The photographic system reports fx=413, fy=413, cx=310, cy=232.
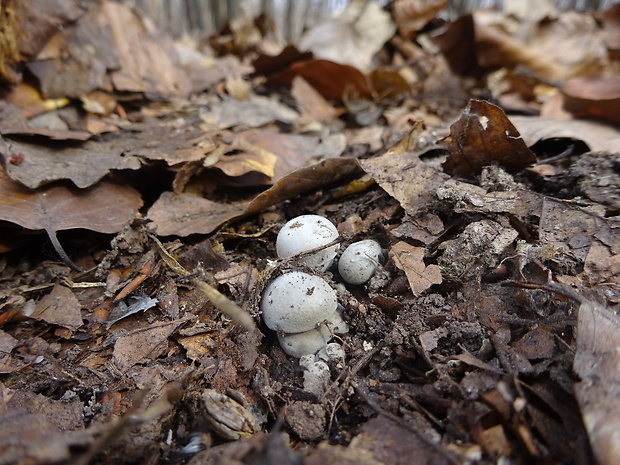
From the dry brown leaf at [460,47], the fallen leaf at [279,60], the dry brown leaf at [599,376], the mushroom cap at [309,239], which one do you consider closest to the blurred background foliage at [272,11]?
the dry brown leaf at [460,47]

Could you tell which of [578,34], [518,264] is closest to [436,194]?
[518,264]

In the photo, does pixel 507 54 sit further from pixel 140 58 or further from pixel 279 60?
pixel 140 58

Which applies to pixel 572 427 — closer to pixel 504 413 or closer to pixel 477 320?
pixel 504 413

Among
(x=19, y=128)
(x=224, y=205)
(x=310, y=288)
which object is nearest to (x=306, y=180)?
(x=224, y=205)

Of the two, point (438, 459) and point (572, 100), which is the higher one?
point (572, 100)

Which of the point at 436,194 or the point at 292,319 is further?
the point at 436,194

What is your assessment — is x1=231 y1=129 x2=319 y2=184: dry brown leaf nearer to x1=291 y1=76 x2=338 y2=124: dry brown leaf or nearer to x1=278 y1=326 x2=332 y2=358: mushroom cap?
x1=291 y1=76 x2=338 y2=124: dry brown leaf
